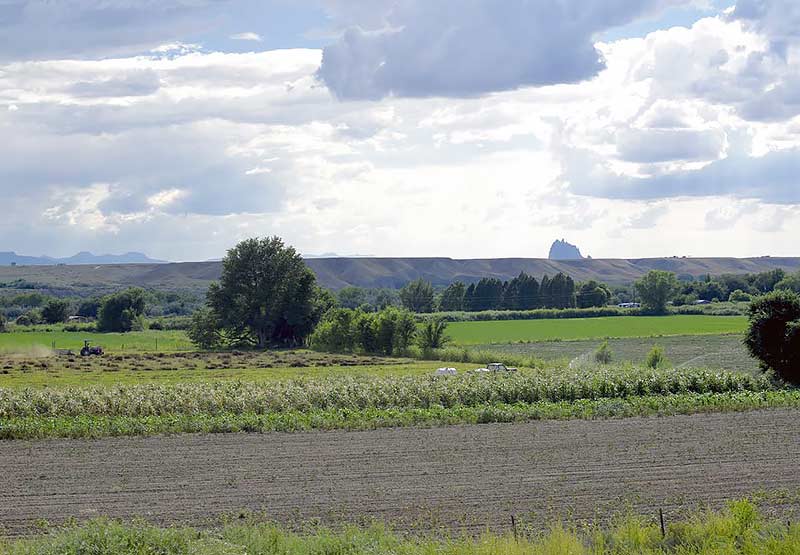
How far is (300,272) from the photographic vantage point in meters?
97.5

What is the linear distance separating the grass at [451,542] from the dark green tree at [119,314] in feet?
375

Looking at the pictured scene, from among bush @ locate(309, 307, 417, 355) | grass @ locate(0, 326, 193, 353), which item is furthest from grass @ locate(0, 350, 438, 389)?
grass @ locate(0, 326, 193, 353)

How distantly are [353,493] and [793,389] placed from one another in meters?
26.1

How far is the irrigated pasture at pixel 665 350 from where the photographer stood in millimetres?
56906

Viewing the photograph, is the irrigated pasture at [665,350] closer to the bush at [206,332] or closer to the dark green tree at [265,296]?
the dark green tree at [265,296]

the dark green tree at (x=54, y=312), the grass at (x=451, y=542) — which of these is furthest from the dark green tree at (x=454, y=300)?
the grass at (x=451, y=542)

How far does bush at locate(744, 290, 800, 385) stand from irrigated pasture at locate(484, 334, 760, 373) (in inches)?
273

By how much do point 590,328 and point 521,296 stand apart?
48459 millimetres

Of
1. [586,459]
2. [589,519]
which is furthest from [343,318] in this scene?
[589,519]

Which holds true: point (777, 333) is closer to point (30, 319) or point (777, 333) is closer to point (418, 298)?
point (418, 298)

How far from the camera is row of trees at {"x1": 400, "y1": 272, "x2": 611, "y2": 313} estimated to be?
147750 mm

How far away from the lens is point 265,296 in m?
95.2

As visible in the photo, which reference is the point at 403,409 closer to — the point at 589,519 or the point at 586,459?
the point at 586,459

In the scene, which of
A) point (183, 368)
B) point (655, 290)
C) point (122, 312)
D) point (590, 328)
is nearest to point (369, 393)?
point (183, 368)
